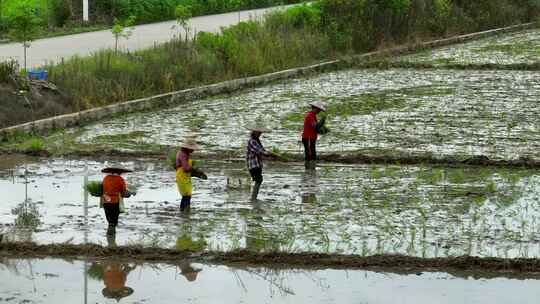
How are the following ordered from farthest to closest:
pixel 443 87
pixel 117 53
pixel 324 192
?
→ pixel 443 87
pixel 117 53
pixel 324 192

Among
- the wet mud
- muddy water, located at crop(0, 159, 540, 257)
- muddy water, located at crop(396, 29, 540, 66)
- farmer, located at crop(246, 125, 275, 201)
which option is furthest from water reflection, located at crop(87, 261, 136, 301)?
muddy water, located at crop(396, 29, 540, 66)

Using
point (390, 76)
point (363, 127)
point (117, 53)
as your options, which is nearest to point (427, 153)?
point (363, 127)

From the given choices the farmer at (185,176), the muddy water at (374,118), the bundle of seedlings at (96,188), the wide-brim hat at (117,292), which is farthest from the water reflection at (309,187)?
the wide-brim hat at (117,292)

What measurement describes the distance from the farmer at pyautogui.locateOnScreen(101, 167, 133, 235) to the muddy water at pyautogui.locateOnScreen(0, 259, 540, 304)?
1068 millimetres

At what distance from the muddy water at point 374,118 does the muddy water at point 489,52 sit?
124 inches

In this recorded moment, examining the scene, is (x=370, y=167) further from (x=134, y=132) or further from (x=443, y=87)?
(x=443, y=87)

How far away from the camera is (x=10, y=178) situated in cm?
1391

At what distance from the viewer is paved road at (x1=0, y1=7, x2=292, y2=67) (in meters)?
22.5

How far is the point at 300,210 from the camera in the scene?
39.8 ft

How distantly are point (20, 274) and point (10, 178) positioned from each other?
446cm

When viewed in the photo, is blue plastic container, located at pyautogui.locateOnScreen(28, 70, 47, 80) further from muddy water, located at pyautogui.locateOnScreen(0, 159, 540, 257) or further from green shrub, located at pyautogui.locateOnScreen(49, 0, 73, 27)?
green shrub, located at pyautogui.locateOnScreen(49, 0, 73, 27)

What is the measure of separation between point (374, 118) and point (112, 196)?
835cm

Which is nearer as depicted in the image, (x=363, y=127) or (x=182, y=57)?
(x=363, y=127)

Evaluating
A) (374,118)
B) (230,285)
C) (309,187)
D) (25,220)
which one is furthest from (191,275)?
(374,118)
